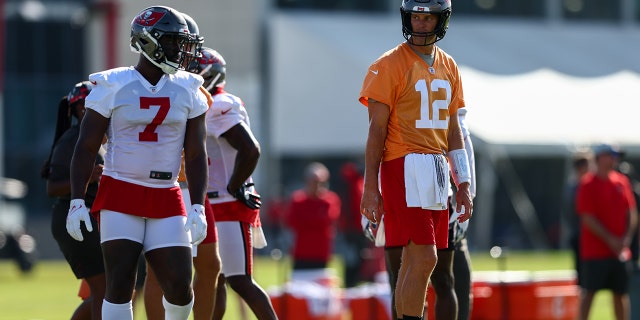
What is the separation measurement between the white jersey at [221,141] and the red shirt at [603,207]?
4.28 metres

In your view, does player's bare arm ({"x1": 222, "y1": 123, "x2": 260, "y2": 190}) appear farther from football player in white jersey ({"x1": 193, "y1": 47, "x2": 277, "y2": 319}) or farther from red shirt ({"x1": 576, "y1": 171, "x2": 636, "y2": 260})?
red shirt ({"x1": 576, "y1": 171, "x2": 636, "y2": 260})

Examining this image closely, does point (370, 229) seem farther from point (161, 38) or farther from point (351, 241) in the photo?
point (351, 241)

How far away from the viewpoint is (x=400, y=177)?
780 cm

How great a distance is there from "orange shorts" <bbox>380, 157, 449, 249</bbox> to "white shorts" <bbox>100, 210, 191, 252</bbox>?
122 centimetres

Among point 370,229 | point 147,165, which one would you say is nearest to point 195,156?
point 147,165

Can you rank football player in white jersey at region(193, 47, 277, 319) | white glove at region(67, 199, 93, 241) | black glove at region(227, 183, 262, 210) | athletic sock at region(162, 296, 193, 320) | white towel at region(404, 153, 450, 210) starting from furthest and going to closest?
1. black glove at region(227, 183, 262, 210)
2. football player in white jersey at region(193, 47, 277, 319)
3. white towel at region(404, 153, 450, 210)
4. athletic sock at region(162, 296, 193, 320)
5. white glove at region(67, 199, 93, 241)

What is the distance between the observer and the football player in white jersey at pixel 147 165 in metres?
7.33

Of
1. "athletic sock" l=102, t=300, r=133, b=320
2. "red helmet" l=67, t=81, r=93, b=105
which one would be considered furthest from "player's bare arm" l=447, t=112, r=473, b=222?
"red helmet" l=67, t=81, r=93, b=105

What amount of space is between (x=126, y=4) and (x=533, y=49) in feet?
38.4

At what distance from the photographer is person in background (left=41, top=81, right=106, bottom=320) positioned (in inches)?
332

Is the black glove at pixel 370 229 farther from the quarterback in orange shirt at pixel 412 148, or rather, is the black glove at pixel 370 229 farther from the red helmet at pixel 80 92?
the red helmet at pixel 80 92

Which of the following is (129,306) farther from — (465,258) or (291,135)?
(291,135)

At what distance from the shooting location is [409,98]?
7.77m

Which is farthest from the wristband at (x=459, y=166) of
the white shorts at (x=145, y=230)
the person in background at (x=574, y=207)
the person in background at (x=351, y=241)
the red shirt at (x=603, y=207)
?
the person in background at (x=351, y=241)
